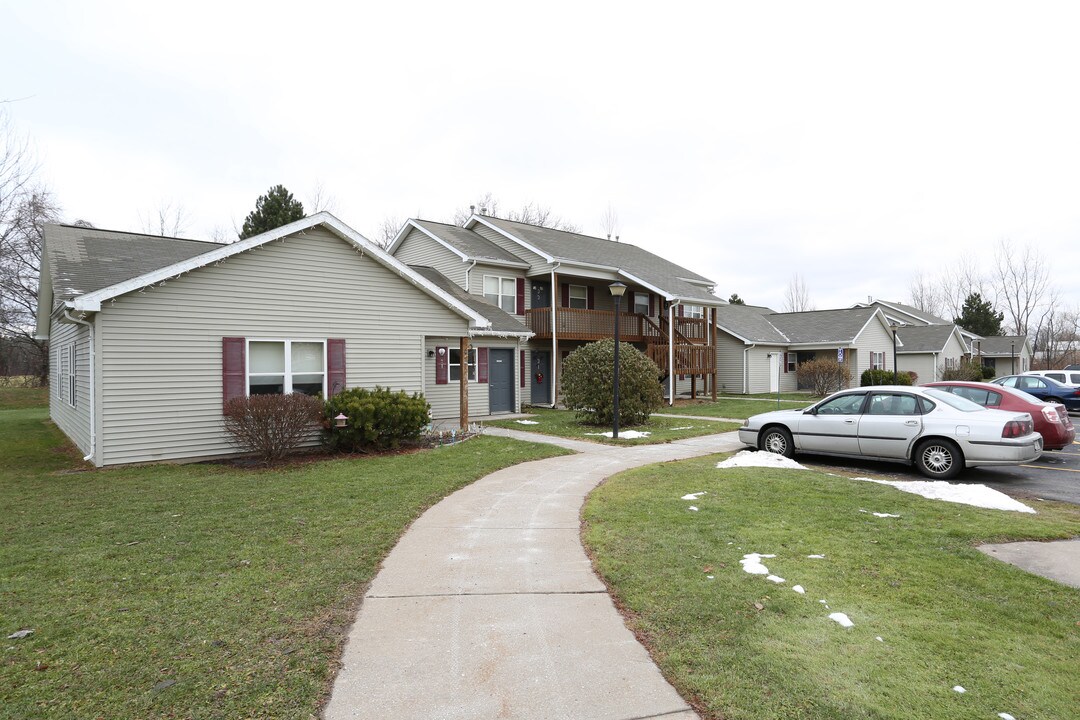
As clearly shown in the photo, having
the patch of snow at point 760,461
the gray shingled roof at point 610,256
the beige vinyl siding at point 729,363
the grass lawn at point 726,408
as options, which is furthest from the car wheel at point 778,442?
the beige vinyl siding at point 729,363

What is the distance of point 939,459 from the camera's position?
9.70 metres

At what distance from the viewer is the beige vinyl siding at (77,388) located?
39.5 feet

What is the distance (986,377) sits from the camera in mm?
43125

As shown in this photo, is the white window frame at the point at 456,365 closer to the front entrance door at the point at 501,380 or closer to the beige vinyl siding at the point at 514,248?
the front entrance door at the point at 501,380

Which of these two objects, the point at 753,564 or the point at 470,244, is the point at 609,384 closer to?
the point at 470,244

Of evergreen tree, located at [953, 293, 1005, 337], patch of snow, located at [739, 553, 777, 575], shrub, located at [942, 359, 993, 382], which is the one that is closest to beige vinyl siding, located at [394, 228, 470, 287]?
patch of snow, located at [739, 553, 777, 575]

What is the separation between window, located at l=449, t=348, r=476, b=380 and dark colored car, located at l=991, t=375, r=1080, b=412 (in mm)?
18024

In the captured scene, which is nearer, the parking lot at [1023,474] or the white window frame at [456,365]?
the parking lot at [1023,474]

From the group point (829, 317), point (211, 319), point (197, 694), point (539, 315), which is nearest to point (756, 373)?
point (829, 317)

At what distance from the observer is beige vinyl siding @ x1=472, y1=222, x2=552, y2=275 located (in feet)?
74.8

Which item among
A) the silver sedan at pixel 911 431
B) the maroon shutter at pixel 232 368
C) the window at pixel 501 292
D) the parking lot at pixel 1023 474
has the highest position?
the window at pixel 501 292

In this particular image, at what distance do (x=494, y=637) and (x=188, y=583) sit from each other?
9.06 feet

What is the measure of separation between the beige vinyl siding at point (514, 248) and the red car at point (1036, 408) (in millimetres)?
14044

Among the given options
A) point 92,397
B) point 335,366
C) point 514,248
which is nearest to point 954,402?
point 335,366
